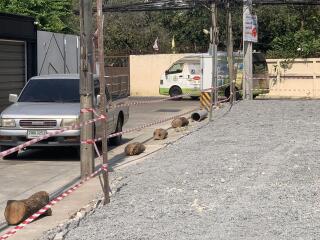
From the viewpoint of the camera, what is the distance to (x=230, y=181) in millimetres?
8984

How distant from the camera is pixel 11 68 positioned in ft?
66.3

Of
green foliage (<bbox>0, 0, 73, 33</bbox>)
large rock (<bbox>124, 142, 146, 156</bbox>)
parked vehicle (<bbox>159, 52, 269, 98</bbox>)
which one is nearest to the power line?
parked vehicle (<bbox>159, 52, 269, 98</bbox>)

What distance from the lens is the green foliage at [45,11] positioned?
3253 centimetres

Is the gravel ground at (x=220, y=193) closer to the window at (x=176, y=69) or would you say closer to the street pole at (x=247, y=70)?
the street pole at (x=247, y=70)

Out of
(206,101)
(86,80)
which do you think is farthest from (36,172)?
(206,101)

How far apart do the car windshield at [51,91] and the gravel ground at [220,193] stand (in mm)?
2144

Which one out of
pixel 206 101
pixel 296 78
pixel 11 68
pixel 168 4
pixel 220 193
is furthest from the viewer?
pixel 168 4

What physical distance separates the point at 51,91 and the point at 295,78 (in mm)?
20873

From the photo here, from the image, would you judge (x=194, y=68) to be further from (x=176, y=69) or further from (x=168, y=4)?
(x=168, y=4)

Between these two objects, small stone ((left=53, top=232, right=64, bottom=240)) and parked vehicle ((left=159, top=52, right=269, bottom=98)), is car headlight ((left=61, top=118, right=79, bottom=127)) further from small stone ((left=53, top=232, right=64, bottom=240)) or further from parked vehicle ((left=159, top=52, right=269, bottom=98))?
parked vehicle ((left=159, top=52, right=269, bottom=98))

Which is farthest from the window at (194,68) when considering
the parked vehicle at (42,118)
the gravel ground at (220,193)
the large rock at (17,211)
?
the large rock at (17,211)

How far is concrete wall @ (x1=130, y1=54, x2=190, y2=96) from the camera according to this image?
1390 inches

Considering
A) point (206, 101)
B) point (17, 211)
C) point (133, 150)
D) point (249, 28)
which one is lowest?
point (17, 211)

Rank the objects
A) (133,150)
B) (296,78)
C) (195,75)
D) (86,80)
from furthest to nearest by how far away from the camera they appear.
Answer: (296,78), (195,75), (133,150), (86,80)
